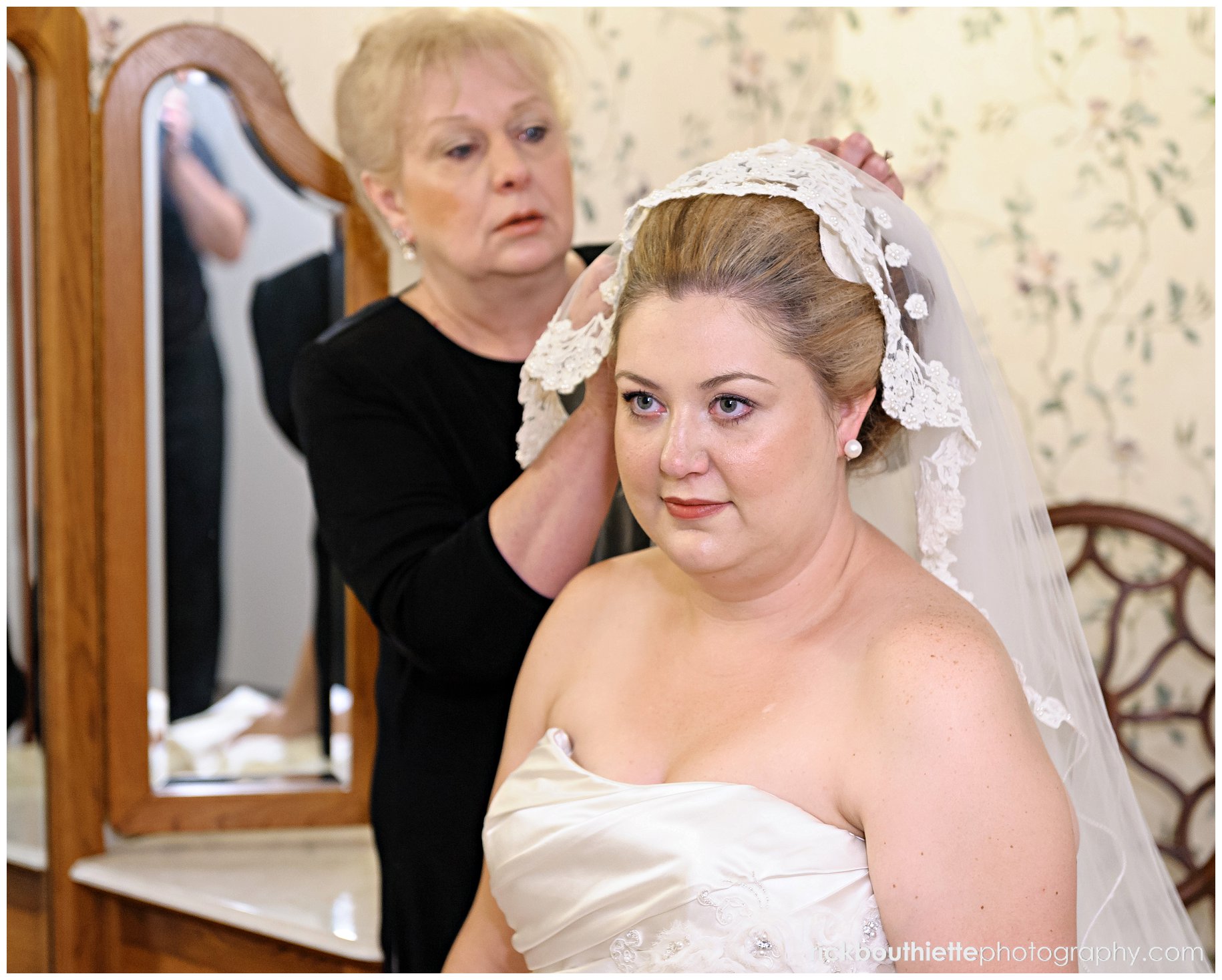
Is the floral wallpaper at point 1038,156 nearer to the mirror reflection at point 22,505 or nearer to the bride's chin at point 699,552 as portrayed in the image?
the mirror reflection at point 22,505

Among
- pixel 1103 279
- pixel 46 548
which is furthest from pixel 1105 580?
pixel 46 548

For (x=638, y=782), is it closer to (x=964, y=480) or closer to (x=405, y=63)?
(x=964, y=480)

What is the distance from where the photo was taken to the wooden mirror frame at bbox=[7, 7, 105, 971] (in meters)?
2.31

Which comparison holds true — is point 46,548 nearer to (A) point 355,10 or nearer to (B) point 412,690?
(B) point 412,690

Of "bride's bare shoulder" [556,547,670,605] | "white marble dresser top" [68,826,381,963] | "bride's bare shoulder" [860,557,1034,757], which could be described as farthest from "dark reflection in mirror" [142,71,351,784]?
"bride's bare shoulder" [860,557,1034,757]

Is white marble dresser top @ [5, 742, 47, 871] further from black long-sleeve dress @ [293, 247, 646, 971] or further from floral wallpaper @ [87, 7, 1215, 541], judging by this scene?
floral wallpaper @ [87, 7, 1215, 541]

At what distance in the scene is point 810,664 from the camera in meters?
1.26

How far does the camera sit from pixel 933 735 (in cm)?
112

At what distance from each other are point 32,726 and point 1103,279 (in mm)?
2502

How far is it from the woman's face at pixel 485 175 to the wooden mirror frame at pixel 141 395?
2.51 feet

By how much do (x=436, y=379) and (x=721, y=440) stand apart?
73 cm

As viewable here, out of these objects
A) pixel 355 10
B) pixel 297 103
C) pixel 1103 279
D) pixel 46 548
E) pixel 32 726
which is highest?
pixel 355 10

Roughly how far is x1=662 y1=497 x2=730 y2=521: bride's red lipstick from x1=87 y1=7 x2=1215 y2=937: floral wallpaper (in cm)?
161

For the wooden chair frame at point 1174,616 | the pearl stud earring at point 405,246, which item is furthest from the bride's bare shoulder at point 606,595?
the wooden chair frame at point 1174,616
